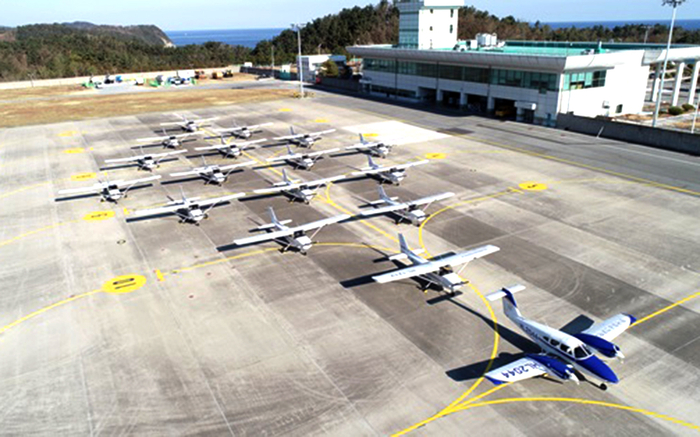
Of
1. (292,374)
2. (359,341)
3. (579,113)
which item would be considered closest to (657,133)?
(579,113)

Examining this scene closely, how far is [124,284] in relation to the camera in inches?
1486

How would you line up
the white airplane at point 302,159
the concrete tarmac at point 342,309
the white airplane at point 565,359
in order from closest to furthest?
the white airplane at point 565,359, the concrete tarmac at point 342,309, the white airplane at point 302,159

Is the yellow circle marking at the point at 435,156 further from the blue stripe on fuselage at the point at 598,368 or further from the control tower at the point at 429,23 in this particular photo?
the control tower at the point at 429,23

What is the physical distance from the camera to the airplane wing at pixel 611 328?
90.1ft

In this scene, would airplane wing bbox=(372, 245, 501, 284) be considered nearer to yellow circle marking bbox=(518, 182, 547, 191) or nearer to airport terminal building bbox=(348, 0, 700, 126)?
yellow circle marking bbox=(518, 182, 547, 191)

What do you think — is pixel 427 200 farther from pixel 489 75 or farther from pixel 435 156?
pixel 489 75

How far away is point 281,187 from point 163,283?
19.2 meters

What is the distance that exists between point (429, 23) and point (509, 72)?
31.4 m

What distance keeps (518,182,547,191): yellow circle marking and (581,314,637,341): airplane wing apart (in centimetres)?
2953

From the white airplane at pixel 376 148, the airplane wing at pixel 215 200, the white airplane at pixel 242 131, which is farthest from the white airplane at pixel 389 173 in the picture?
the white airplane at pixel 242 131

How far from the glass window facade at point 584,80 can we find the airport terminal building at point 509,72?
18cm

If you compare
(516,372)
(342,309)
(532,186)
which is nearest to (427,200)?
(532,186)

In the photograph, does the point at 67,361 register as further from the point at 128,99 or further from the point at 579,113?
the point at 128,99

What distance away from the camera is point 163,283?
124ft
